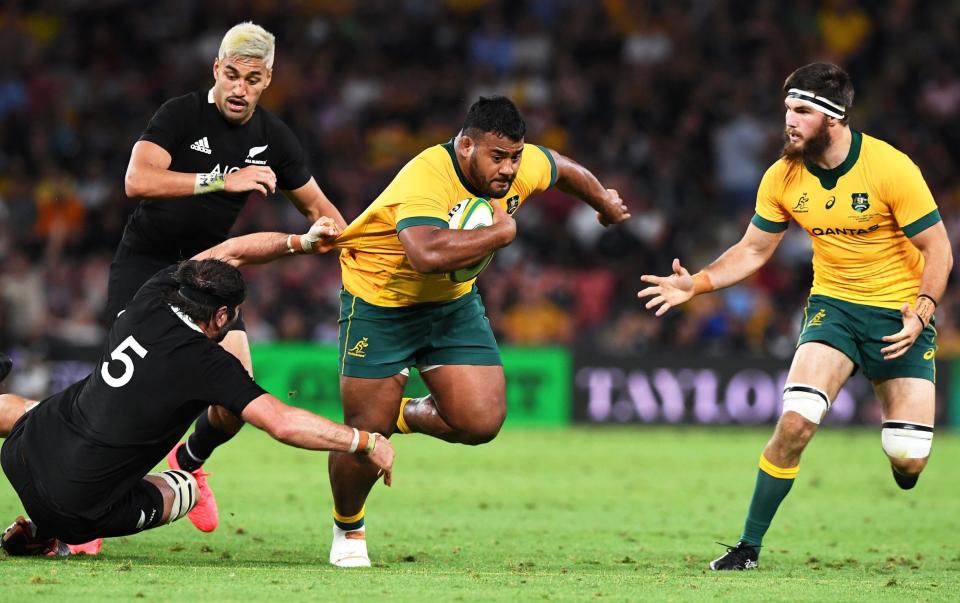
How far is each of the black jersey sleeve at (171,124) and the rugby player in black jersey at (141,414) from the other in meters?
1.06

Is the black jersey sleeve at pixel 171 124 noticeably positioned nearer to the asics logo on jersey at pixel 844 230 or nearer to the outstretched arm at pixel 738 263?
the outstretched arm at pixel 738 263

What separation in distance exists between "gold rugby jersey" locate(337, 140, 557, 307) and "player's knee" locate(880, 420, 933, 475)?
2.56 meters

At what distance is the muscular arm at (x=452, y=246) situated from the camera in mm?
7078

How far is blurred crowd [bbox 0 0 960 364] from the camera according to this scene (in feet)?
59.7

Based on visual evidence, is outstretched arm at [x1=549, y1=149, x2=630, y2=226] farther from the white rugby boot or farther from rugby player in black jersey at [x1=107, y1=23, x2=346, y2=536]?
the white rugby boot

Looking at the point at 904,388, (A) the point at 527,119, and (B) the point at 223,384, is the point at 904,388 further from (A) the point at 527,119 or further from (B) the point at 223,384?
(A) the point at 527,119

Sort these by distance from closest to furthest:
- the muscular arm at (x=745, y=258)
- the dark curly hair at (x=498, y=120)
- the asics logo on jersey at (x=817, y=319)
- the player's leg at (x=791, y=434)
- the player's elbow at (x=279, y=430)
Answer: the player's elbow at (x=279, y=430)
the dark curly hair at (x=498, y=120)
the player's leg at (x=791, y=434)
the asics logo on jersey at (x=817, y=319)
the muscular arm at (x=745, y=258)

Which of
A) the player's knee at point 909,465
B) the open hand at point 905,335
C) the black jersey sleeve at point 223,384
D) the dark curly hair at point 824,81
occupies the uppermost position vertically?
the dark curly hair at point 824,81

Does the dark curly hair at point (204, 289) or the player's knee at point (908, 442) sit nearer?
the dark curly hair at point (204, 289)

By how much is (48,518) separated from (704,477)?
23.5 ft

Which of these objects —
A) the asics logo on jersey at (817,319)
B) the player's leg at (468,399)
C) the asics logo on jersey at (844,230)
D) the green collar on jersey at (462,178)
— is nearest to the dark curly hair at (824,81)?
the asics logo on jersey at (844,230)

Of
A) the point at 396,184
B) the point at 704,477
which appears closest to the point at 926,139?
the point at 704,477

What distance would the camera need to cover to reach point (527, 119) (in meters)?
20.2

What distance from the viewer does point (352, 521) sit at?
24.9 ft
